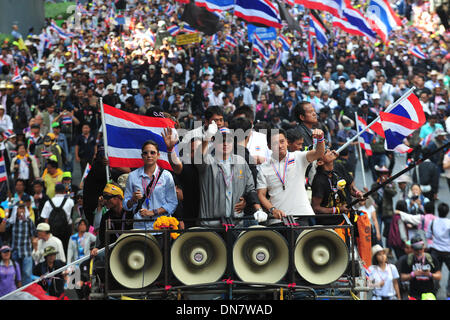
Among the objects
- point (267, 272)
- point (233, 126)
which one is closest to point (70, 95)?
point (233, 126)

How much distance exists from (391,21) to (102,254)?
1261cm

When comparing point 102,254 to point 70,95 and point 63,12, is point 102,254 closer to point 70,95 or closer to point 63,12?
point 70,95

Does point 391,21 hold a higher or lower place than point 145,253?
higher

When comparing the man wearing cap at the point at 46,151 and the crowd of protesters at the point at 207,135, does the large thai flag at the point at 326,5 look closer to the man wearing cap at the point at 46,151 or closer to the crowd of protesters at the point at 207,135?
the crowd of protesters at the point at 207,135

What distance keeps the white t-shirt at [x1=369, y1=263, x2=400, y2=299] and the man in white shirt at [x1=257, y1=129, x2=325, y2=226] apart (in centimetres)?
444

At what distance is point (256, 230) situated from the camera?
7109 mm

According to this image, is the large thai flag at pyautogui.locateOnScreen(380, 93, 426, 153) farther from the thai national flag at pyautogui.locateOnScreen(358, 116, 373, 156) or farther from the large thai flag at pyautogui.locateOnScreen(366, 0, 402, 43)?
the large thai flag at pyautogui.locateOnScreen(366, 0, 402, 43)

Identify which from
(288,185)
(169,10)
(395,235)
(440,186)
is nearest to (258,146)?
(288,185)

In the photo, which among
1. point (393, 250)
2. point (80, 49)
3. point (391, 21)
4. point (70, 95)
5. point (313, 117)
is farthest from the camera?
point (80, 49)

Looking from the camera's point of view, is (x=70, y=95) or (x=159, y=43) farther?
(x=159, y=43)

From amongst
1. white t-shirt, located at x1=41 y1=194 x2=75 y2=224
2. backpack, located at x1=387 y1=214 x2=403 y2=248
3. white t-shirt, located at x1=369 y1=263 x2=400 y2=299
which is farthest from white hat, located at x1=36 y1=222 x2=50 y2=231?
backpack, located at x1=387 y1=214 x2=403 y2=248

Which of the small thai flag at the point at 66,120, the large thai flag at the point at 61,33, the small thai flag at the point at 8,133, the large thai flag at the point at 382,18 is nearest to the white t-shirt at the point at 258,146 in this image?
the small thai flag at the point at 8,133

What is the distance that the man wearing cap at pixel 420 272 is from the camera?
40.8 feet

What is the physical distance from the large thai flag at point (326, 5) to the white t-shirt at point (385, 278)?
368 inches
